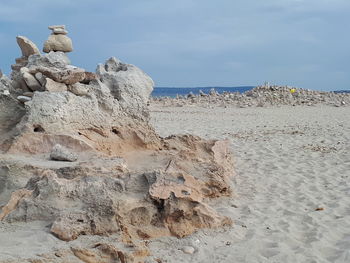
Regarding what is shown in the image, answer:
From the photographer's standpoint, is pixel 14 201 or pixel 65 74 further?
pixel 65 74

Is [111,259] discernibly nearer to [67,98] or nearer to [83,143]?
[83,143]

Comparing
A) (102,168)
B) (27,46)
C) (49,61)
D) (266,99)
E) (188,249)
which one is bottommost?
(188,249)

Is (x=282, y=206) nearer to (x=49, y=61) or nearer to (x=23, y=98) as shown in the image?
(x=23, y=98)

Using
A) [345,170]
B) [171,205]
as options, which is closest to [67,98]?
[171,205]

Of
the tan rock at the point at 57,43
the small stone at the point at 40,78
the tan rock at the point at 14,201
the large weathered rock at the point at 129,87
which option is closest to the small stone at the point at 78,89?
the small stone at the point at 40,78

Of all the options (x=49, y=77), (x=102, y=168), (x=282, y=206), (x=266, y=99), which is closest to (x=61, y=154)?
(x=102, y=168)

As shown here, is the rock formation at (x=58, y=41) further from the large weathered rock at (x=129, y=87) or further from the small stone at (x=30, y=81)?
the small stone at (x=30, y=81)

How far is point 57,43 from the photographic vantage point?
8547 mm

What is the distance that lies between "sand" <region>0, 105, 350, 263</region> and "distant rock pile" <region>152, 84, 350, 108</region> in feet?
46.9

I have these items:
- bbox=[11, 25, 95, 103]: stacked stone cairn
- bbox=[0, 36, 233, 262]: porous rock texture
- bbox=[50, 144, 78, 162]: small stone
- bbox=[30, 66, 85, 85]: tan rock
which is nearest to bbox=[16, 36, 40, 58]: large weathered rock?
bbox=[11, 25, 95, 103]: stacked stone cairn

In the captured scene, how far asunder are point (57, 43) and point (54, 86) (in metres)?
1.92

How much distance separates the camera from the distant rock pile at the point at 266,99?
26.1 metres

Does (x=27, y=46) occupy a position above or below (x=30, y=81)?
above

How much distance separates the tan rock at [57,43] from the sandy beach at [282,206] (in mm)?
3632
